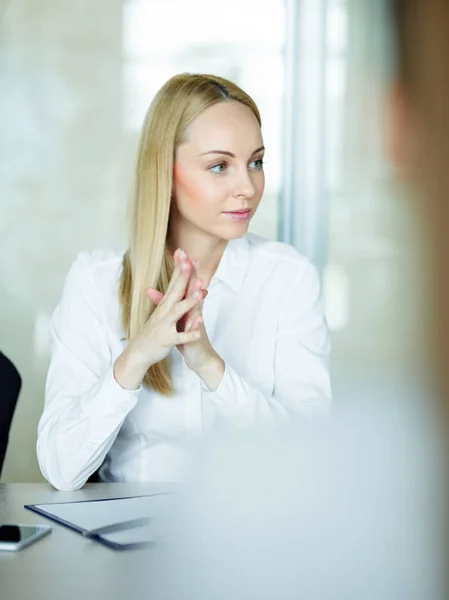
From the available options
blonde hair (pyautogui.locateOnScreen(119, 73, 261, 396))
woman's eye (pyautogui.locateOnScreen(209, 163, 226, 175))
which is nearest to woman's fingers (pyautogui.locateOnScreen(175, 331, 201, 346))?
blonde hair (pyautogui.locateOnScreen(119, 73, 261, 396))

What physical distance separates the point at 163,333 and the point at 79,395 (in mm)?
259

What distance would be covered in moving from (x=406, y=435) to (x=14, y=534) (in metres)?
0.64

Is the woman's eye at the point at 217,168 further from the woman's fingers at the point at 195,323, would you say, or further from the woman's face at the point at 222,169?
the woman's fingers at the point at 195,323

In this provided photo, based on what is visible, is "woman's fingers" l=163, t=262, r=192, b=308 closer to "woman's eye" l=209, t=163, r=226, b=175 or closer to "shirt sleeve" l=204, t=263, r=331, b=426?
"shirt sleeve" l=204, t=263, r=331, b=426

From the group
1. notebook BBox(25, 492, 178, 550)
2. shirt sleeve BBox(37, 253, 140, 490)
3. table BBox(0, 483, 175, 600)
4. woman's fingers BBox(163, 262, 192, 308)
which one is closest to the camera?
table BBox(0, 483, 175, 600)

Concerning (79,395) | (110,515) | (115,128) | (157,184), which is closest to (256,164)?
(157,184)

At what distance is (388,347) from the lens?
0.89 ft

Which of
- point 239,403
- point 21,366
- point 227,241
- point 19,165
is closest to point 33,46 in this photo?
point 19,165

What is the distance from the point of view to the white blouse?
1206 mm

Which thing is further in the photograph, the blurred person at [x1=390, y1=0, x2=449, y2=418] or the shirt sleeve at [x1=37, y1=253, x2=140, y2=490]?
the shirt sleeve at [x1=37, y1=253, x2=140, y2=490]

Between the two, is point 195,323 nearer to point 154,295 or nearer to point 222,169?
point 154,295

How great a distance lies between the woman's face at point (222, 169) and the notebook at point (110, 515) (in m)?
0.56

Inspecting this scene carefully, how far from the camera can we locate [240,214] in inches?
53.1

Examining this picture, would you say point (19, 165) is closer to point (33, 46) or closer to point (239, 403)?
point (33, 46)
